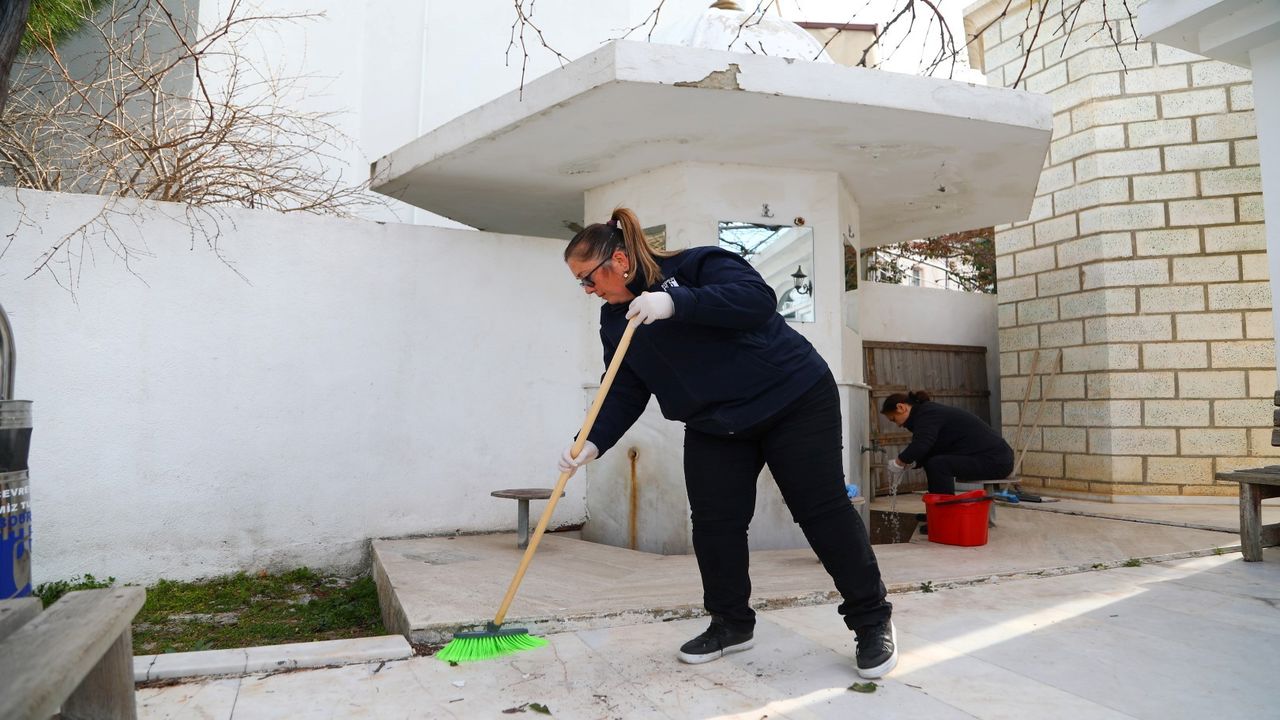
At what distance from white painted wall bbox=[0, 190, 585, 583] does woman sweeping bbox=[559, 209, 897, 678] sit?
9.84 feet

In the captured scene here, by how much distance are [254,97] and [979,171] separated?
21.0 ft

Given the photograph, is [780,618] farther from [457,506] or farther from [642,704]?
[457,506]

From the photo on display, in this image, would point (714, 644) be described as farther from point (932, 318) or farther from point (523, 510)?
point (932, 318)

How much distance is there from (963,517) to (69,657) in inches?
192

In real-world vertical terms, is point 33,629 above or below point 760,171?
below

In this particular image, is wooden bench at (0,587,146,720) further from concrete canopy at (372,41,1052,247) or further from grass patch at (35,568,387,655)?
concrete canopy at (372,41,1052,247)

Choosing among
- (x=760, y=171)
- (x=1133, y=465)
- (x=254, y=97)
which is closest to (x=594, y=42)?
(x=254, y=97)

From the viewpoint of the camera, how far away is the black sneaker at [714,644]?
2.96 metres

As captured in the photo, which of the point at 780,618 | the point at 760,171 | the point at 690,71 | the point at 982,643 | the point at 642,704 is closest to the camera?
the point at 642,704

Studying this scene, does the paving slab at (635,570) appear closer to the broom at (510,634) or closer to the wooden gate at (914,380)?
the broom at (510,634)

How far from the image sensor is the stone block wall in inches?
293

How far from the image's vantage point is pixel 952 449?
6.29 metres

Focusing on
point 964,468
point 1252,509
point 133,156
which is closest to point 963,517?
point 964,468

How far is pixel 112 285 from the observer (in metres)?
4.79
